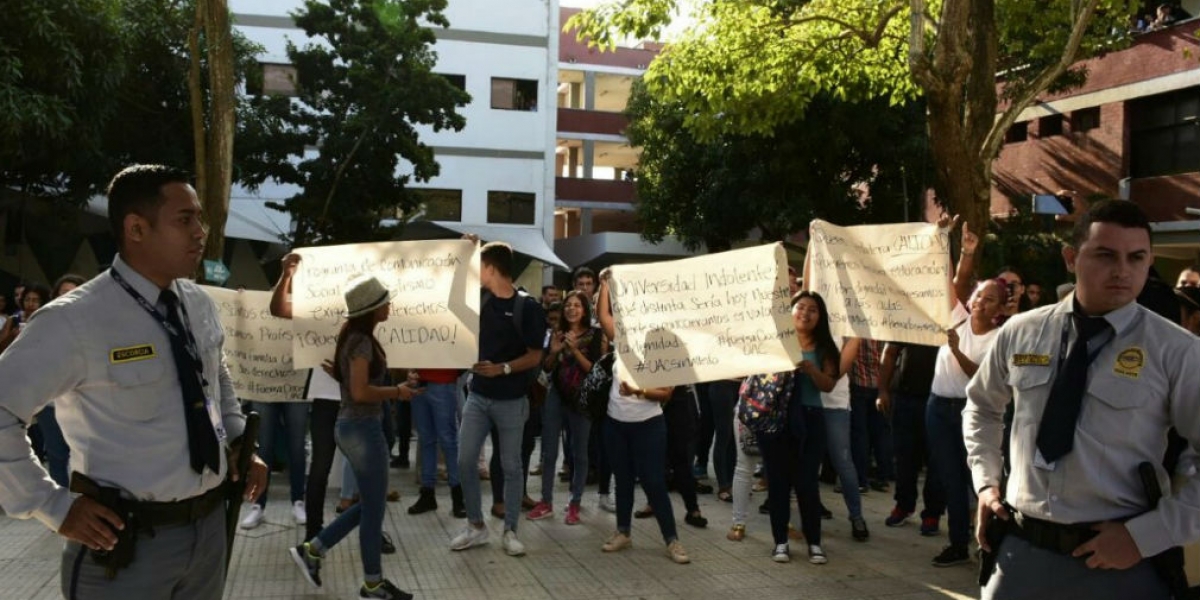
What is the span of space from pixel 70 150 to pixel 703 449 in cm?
1224

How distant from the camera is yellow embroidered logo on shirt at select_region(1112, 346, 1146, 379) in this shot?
9.75 ft

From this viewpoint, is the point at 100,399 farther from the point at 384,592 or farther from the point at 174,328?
the point at 384,592

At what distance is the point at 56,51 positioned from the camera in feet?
49.0

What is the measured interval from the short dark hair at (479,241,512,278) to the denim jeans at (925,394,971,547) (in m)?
3.11

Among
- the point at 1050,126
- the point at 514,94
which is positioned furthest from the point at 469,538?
the point at 514,94

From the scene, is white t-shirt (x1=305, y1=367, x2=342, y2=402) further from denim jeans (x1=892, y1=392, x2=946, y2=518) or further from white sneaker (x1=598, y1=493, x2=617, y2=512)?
denim jeans (x1=892, y1=392, x2=946, y2=518)

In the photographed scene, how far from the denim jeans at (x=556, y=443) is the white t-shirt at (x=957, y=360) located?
2821 millimetres

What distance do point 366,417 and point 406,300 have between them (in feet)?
3.70

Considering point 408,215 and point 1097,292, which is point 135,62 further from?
point 1097,292

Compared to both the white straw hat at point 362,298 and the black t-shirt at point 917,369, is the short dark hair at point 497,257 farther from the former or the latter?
the black t-shirt at point 917,369

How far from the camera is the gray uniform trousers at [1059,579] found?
296 cm

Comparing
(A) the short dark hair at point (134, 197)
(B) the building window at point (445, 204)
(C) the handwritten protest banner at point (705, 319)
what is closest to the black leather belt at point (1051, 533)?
(A) the short dark hair at point (134, 197)

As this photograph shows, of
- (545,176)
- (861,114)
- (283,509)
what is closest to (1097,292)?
(283,509)

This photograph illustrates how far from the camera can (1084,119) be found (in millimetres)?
26453
